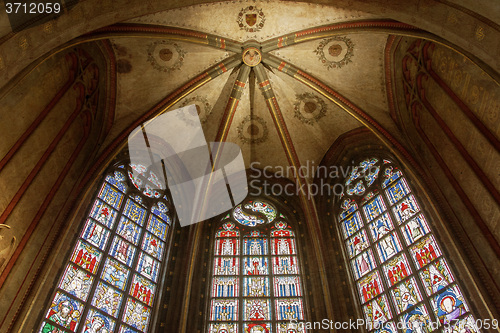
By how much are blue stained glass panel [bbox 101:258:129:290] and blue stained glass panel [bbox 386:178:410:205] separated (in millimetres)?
6699

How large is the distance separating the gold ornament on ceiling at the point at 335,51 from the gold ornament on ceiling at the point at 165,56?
386 cm

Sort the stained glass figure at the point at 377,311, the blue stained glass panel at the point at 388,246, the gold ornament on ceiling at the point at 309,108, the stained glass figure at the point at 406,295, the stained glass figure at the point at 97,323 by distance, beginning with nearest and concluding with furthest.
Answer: the stained glass figure at the point at 97,323, the stained glass figure at the point at 406,295, the stained glass figure at the point at 377,311, the blue stained glass panel at the point at 388,246, the gold ornament on ceiling at the point at 309,108

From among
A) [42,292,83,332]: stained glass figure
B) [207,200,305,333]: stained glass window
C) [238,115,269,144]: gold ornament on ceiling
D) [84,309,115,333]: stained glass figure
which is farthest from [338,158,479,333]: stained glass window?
[42,292,83,332]: stained glass figure

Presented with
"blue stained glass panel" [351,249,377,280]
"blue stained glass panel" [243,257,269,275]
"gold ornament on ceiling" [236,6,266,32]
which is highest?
"gold ornament on ceiling" [236,6,266,32]

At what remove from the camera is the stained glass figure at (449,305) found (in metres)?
7.96

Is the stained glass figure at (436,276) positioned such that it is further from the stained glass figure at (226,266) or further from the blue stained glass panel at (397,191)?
the stained glass figure at (226,266)

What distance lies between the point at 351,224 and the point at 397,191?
1524 mm

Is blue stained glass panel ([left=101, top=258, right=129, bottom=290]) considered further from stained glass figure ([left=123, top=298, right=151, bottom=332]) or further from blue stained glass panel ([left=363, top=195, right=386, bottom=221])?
blue stained glass panel ([left=363, top=195, right=386, bottom=221])

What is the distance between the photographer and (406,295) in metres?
9.05

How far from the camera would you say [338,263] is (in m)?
11.0

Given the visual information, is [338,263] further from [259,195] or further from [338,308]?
[259,195]

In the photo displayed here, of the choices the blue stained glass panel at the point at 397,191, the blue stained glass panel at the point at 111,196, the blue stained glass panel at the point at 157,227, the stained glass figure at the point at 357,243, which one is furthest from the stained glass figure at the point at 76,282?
the blue stained glass panel at the point at 397,191

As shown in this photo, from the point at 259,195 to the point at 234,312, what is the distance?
4.56m

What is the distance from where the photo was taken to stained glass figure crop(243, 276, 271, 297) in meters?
10.6
